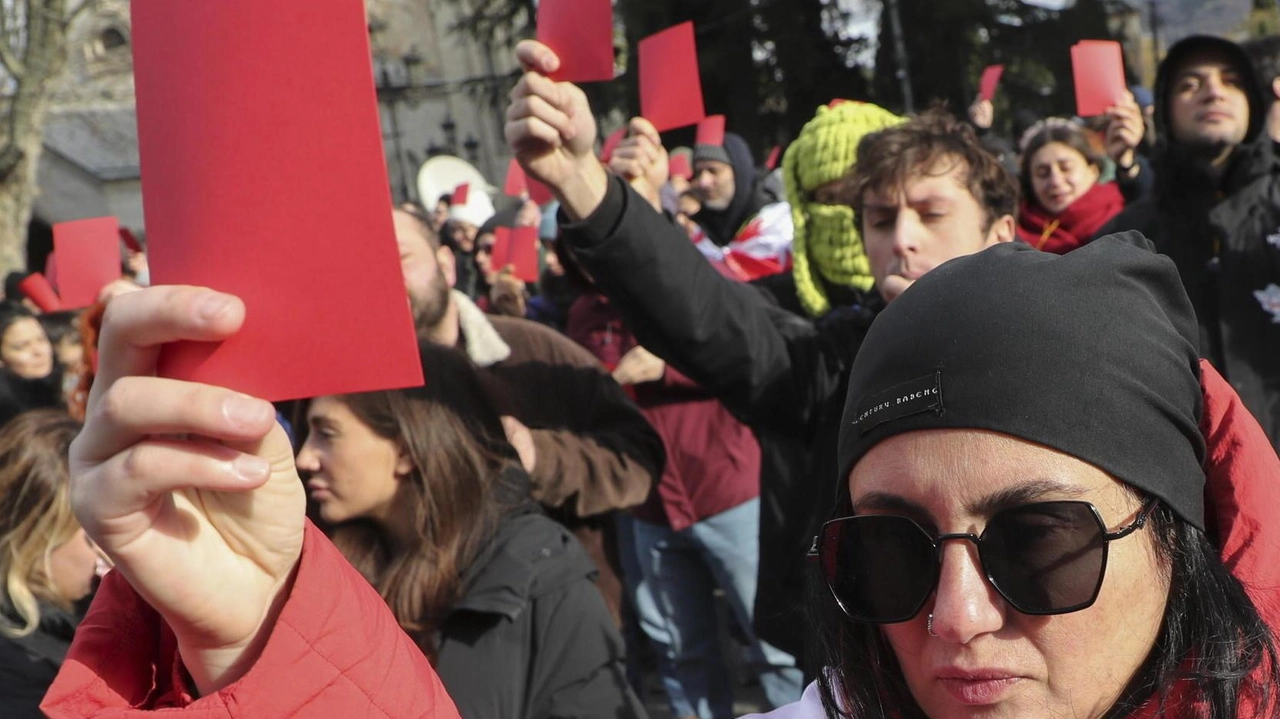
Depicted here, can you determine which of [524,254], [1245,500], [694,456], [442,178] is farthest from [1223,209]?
[442,178]

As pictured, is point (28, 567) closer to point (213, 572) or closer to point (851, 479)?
point (213, 572)

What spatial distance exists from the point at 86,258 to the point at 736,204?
3.60 meters

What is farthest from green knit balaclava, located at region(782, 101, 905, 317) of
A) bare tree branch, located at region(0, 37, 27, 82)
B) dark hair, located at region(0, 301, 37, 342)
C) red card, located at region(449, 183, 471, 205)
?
bare tree branch, located at region(0, 37, 27, 82)

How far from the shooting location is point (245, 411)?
1.10 m

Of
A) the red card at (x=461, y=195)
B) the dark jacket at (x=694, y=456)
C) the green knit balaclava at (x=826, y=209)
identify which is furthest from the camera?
the red card at (x=461, y=195)

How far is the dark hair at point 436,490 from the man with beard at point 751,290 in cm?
39

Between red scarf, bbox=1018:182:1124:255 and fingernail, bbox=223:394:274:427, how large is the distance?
170 inches

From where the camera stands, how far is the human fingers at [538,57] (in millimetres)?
2297

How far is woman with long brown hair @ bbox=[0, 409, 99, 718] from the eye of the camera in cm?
266

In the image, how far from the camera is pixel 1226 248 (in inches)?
141

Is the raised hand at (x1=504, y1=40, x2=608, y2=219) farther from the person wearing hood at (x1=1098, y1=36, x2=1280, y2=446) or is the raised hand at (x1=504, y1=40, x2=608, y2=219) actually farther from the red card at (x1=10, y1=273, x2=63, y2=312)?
the red card at (x1=10, y1=273, x2=63, y2=312)

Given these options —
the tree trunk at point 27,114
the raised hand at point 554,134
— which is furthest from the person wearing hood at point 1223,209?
the tree trunk at point 27,114

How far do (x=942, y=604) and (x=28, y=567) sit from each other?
87.8 inches

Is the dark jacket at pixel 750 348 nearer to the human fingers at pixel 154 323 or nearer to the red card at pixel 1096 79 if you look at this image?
the human fingers at pixel 154 323
